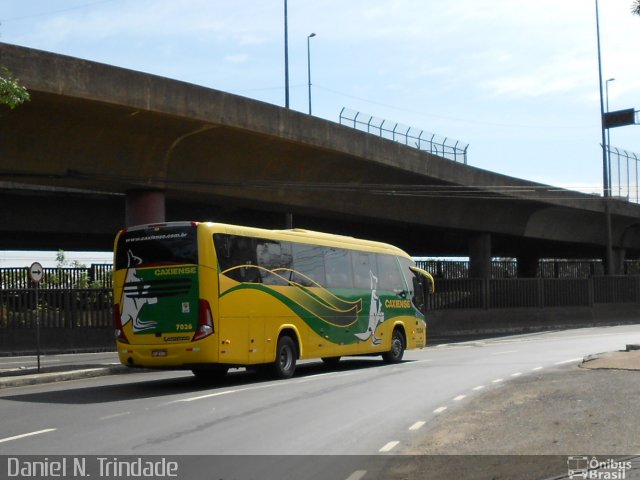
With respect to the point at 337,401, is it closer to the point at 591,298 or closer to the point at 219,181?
the point at 219,181

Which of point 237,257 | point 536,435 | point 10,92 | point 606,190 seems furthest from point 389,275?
point 606,190

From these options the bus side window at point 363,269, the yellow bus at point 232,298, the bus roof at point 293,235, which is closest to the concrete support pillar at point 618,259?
the bus roof at point 293,235

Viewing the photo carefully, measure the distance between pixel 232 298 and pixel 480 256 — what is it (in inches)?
1283

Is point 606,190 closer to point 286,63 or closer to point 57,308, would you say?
point 286,63

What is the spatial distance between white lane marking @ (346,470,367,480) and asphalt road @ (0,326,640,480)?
13 mm

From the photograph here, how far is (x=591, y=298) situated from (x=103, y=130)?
33.7 meters

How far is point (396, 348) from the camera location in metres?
25.2

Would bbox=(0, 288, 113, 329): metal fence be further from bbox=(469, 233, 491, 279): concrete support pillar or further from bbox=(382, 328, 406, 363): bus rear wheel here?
bbox=(469, 233, 491, 279): concrete support pillar

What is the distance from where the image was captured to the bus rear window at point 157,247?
17.4 m

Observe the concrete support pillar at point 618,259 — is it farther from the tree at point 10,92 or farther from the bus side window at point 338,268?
the tree at point 10,92

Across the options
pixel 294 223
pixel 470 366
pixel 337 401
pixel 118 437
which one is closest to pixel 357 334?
pixel 470 366

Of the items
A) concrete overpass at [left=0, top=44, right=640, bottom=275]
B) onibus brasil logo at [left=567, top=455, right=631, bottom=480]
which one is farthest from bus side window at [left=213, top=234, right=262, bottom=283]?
onibus brasil logo at [left=567, top=455, right=631, bottom=480]

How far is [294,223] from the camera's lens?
143ft

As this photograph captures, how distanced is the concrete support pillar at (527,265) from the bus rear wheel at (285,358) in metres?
50.6
